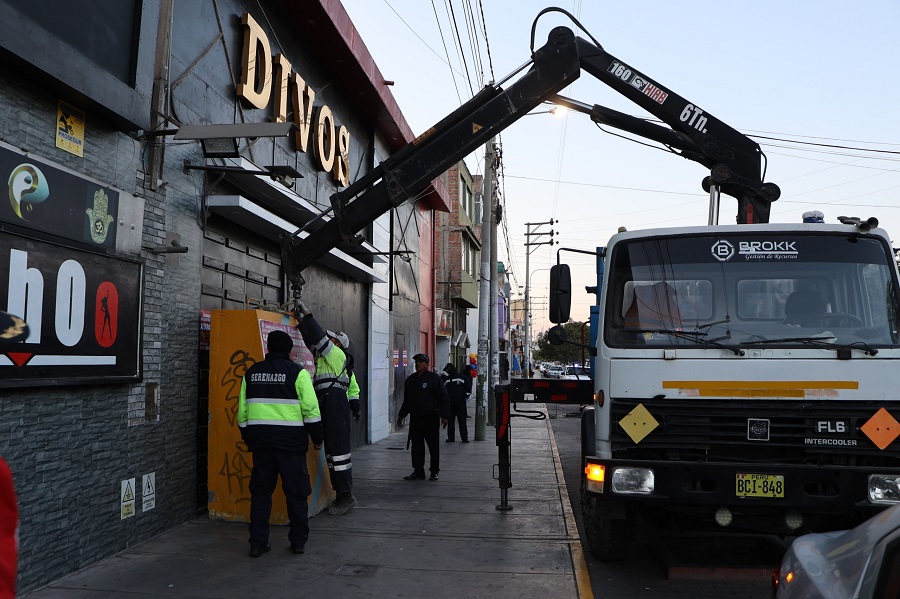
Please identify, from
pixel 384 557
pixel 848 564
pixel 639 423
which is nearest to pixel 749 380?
pixel 639 423

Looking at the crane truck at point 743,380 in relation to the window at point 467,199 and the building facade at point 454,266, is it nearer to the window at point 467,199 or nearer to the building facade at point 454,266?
the building facade at point 454,266

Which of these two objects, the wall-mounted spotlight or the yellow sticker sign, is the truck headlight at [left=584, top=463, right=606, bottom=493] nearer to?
the wall-mounted spotlight

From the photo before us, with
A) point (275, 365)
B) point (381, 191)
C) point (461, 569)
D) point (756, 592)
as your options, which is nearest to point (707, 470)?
point (756, 592)

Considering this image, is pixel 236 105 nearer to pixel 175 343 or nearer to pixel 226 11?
pixel 226 11

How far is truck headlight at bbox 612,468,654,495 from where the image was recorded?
18.1 ft

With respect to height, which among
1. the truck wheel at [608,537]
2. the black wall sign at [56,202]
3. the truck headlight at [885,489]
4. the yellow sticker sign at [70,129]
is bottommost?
the truck wheel at [608,537]

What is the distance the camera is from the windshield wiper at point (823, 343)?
546 cm

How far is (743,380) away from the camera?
5535 millimetres

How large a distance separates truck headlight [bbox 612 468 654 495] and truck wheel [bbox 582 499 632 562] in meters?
0.71

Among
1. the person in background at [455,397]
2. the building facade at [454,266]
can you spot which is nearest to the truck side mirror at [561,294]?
the person in background at [455,397]

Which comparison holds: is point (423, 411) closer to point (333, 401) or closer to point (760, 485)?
point (333, 401)

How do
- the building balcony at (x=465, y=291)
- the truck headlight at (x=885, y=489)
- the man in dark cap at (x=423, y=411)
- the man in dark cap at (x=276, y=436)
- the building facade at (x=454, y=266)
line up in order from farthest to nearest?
1. the building balcony at (x=465, y=291)
2. the building facade at (x=454, y=266)
3. the man in dark cap at (x=423, y=411)
4. the man in dark cap at (x=276, y=436)
5. the truck headlight at (x=885, y=489)

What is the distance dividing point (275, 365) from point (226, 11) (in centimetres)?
464

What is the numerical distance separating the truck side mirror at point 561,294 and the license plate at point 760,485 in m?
1.91
